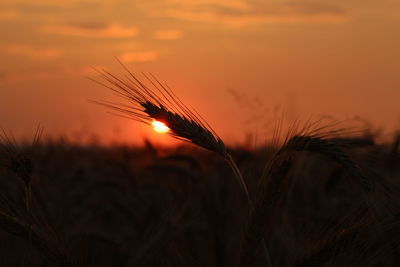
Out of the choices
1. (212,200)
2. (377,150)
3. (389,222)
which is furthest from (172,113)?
(212,200)

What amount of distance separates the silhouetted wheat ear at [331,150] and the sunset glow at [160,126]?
1.31 feet

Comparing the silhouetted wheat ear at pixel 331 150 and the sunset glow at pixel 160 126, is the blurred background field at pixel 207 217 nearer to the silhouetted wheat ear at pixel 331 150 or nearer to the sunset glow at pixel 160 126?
the silhouetted wheat ear at pixel 331 150

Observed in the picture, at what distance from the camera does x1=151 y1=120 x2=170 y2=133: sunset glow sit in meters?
2.00

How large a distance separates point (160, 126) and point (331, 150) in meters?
0.56

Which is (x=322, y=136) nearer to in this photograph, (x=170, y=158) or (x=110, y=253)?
(x=110, y=253)

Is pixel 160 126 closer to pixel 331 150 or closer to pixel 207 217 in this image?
pixel 331 150

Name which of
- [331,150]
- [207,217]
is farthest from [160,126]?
[207,217]

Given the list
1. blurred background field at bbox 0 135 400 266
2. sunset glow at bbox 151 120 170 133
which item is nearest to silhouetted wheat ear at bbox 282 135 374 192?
blurred background field at bbox 0 135 400 266

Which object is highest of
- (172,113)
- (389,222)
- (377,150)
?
(172,113)

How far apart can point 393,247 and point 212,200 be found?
148cm

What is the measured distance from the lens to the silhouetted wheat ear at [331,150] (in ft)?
6.21

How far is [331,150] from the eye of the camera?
6.35ft

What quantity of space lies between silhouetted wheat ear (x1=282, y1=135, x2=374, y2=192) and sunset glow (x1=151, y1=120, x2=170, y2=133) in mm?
400

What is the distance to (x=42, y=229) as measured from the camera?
208cm
